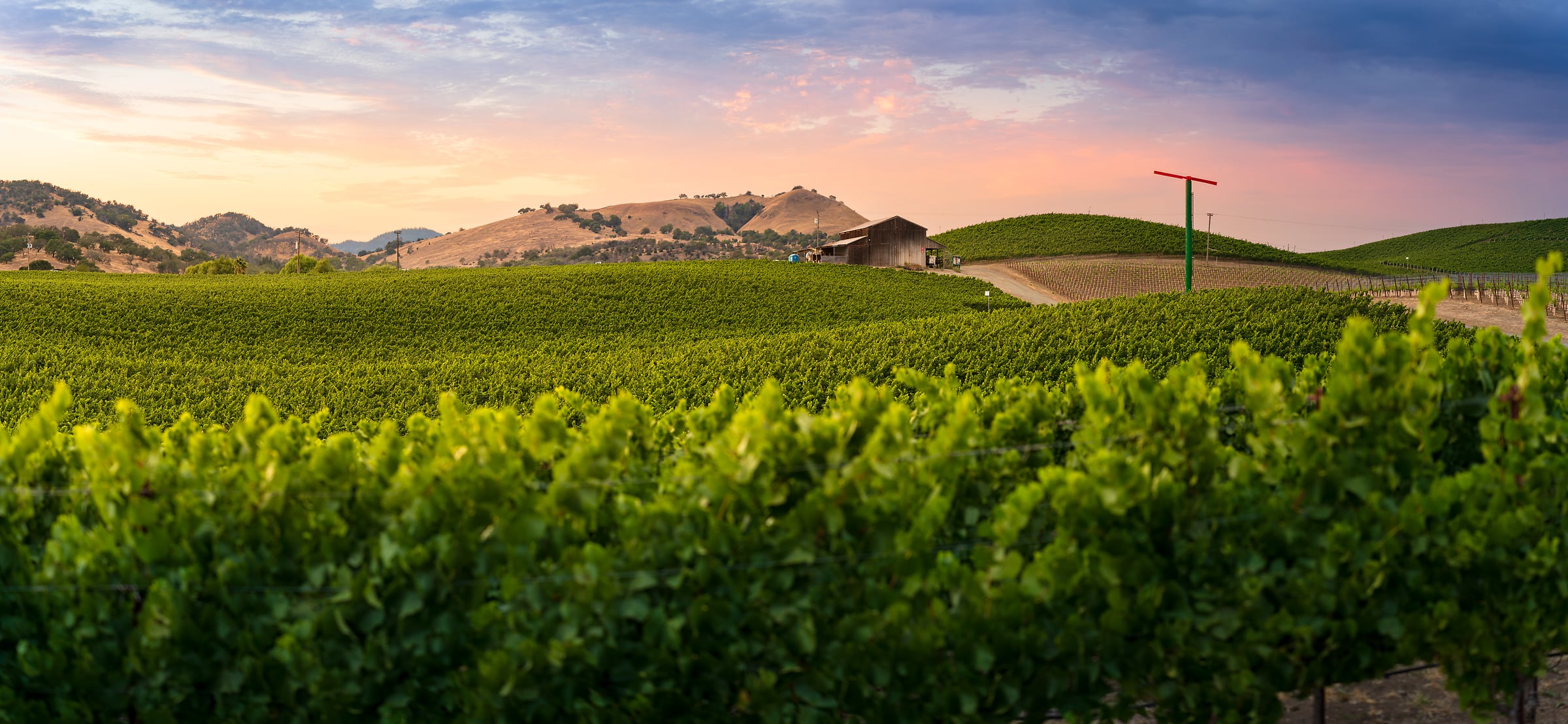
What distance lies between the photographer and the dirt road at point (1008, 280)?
191 feet

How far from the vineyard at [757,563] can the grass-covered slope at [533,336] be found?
14.6 meters

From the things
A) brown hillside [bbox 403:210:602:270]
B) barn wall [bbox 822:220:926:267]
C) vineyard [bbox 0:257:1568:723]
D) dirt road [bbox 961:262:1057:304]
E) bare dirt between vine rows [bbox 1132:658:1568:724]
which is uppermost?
brown hillside [bbox 403:210:602:270]

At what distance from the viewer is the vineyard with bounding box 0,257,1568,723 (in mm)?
4680

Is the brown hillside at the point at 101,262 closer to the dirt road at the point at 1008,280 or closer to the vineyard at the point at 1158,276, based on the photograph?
the dirt road at the point at 1008,280

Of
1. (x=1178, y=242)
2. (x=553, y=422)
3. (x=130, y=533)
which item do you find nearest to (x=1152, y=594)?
(x=553, y=422)

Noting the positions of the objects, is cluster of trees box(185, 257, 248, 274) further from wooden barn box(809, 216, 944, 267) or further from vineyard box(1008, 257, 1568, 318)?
vineyard box(1008, 257, 1568, 318)

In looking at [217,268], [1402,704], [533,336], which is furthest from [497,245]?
[1402,704]

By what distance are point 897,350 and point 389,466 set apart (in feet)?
63.9

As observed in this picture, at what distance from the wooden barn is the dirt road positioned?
4.09 metres

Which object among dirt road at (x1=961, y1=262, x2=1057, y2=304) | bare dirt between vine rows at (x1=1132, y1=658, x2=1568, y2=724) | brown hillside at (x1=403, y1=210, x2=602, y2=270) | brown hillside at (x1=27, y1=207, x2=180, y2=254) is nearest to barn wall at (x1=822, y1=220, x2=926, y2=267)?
dirt road at (x1=961, y1=262, x2=1057, y2=304)

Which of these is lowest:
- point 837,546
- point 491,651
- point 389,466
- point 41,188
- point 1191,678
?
point 1191,678

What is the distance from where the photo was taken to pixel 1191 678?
5.32m

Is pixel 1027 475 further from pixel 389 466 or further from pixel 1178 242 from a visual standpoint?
pixel 1178 242

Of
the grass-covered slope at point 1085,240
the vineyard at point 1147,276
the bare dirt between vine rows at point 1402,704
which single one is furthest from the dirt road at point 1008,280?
the bare dirt between vine rows at point 1402,704
